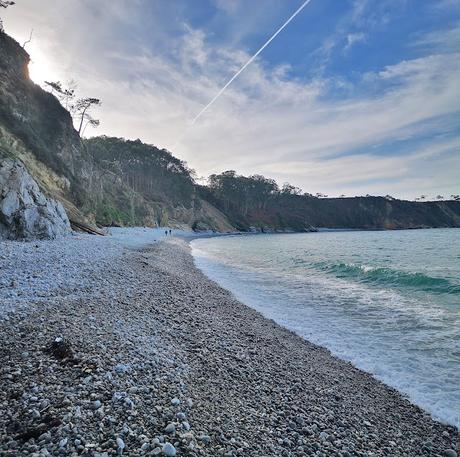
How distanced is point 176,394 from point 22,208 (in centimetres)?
1726

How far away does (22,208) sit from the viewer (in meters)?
17.1

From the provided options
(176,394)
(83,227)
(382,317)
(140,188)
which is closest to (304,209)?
(140,188)

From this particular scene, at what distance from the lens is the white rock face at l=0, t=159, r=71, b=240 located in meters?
16.2

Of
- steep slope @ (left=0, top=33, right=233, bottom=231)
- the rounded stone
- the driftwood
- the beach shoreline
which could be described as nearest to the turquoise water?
the beach shoreline

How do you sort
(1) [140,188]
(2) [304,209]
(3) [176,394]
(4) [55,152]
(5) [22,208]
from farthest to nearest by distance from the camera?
(2) [304,209], (1) [140,188], (4) [55,152], (5) [22,208], (3) [176,394]

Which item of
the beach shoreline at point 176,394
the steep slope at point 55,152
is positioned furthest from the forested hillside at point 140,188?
the beach shoreline at point 176,394

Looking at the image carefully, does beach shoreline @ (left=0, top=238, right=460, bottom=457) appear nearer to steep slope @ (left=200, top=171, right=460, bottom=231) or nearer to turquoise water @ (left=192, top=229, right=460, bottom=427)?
turquoise water @ (left=192, top=229, right=460, bottom=427)

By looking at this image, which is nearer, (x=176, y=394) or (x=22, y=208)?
(x=176, y=394)

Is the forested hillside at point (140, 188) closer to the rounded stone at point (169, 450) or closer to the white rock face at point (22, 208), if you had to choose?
the white rock face at point (22, 208)

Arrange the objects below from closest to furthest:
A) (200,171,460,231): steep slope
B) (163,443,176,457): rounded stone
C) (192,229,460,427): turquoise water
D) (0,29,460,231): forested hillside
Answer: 1. (163,443,176,457): rounded stone
2. (192,229,460,427): turquoise water
3. (0,29,460,231): forested hillside
4. (200,171,460,231): steep slope

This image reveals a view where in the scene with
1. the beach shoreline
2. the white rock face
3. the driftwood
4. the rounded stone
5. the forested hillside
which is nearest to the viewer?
the rounded stone

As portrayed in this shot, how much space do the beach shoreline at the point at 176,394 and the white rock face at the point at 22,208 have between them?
447 inches

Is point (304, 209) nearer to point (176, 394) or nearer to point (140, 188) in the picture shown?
point (140, 188)

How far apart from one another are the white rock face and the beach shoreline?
11358mm
